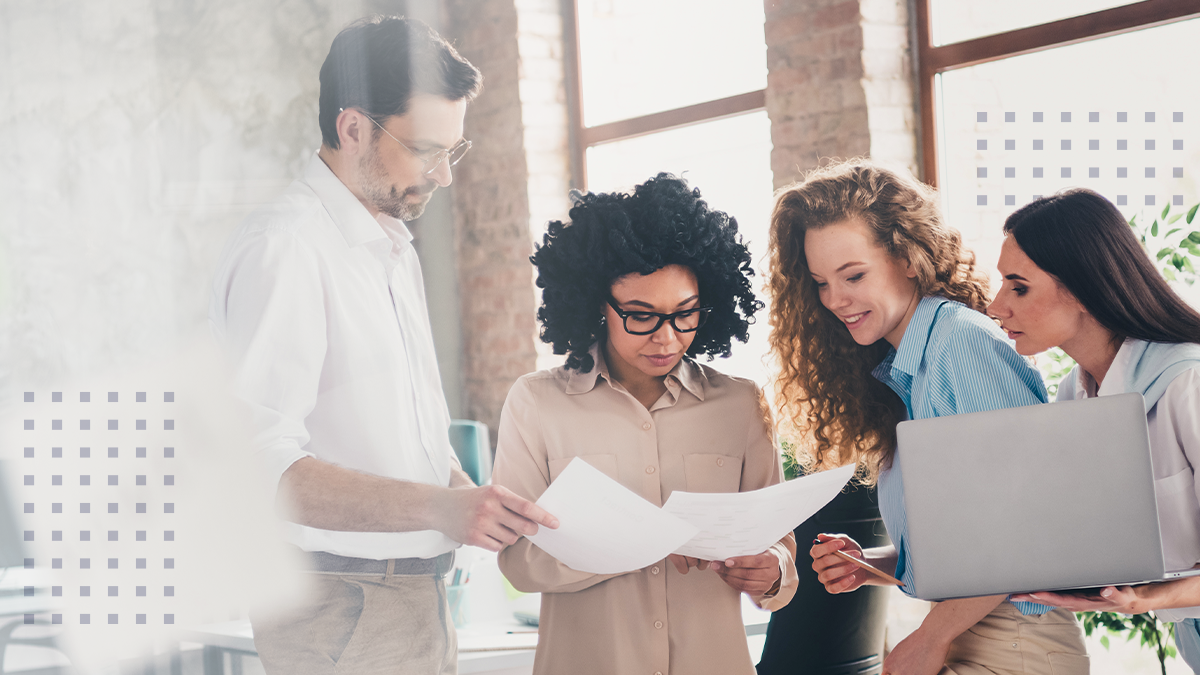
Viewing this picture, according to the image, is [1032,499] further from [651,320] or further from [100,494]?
[100,494]

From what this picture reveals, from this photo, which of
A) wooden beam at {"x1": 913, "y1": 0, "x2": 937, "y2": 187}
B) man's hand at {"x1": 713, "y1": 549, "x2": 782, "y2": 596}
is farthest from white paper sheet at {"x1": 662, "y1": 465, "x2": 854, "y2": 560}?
wooden beam at {"x1": 913, "y1": 0, "x2": 937, "y2": 187}

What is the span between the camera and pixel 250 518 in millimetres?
1229

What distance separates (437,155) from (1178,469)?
3.77 feet

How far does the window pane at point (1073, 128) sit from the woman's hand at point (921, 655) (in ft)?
5.57

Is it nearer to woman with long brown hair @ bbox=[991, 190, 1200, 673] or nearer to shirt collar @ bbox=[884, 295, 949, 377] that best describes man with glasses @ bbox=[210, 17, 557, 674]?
shirt collar @ bbox=[884, 295, 949, 377]

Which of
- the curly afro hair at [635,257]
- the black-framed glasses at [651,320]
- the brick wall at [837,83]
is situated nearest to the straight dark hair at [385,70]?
the curly afro hair at [635,257]

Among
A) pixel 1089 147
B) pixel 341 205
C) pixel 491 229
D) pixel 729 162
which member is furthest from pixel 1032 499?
pixel 729 162

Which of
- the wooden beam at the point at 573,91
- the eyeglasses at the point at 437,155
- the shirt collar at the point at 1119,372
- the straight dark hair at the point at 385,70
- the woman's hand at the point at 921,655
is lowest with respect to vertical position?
the woman's hand at the point at 921,655

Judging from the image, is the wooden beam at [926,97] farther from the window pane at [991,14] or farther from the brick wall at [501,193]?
the brick wall at [501,193]

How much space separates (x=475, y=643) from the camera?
66.5 inches

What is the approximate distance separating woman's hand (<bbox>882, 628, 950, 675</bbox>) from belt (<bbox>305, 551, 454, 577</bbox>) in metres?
0.73

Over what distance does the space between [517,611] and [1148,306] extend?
4.21 feet

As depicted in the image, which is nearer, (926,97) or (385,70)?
(385,70)

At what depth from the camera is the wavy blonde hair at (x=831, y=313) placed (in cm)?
173
